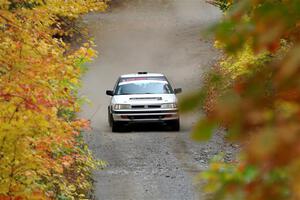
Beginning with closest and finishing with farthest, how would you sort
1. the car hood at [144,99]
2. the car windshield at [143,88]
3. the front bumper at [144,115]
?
1. the front bumper at [144,115]
2. the car hood at [144,99]
3. the car windshield at [143,88]

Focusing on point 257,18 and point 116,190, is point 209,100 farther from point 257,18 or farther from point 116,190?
point 257,18

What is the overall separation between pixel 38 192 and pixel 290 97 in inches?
224

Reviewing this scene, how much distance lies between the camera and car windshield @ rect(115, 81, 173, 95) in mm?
22562

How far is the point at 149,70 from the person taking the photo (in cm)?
3559

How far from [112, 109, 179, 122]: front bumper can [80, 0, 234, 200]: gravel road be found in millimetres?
453

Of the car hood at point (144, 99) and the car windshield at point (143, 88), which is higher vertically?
the car windshield at point (143, 88)

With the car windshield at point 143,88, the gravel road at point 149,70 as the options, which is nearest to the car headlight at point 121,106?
the car windshield at point 143,88

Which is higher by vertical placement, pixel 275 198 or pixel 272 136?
pixel 272 136

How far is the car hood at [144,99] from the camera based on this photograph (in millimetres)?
22062

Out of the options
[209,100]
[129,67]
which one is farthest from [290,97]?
[129,67]

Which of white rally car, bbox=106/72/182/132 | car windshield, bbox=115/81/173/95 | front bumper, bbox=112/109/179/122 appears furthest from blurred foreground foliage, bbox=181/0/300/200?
car windshield, bbox=115/81/173/95

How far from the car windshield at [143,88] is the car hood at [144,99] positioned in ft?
0.93

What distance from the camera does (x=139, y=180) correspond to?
1658 centimetres

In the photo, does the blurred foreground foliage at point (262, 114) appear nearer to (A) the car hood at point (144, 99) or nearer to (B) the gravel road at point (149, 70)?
(B) the gravel road at point (149, 70)
